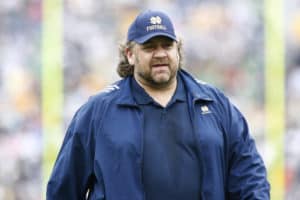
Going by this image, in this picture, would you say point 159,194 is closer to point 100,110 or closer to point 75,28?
point 100,110

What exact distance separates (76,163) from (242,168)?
880mm

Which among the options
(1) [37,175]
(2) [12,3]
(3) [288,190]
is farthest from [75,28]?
(3) [288,190]

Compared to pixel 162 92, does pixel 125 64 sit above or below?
above

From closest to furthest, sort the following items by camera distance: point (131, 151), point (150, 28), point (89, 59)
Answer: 1. point (131, 151)
2. point (150, 28)
3. point (89, 59)

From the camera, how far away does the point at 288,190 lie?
36.9 ft

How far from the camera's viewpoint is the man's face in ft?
21.7

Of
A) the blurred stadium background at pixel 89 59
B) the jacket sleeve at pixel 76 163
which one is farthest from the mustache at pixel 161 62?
the blurred stadium background at pixel 89 59

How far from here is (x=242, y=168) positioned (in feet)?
22.1

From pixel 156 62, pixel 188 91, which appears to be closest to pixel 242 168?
pixel 188 91

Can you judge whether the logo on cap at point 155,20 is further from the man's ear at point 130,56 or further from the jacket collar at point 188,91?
the jacket collar at point 188,91

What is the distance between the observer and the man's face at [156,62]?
660 cm

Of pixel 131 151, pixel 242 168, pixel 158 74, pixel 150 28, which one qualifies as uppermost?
pixel 150 28

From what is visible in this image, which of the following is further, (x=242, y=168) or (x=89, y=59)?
(x=89, y=59)

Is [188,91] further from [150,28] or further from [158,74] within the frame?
[150,28]
